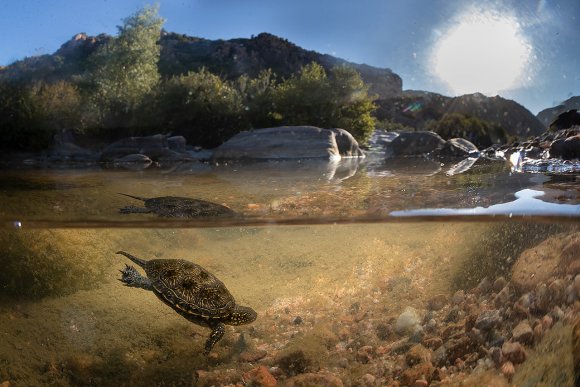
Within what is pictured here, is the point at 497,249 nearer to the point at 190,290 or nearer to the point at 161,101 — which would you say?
the point at 190,290

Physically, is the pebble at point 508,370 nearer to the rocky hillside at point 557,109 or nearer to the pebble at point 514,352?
the pebble at point 514,352

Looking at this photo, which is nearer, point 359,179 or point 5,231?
point 5,231

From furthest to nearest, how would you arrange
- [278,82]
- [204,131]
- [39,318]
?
[204,131] → [278,82] → [39,318]

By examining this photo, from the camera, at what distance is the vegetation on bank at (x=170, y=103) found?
6.44 m

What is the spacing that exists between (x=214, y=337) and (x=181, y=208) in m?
1.60

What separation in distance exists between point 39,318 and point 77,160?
5.32 meters

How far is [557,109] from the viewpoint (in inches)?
226

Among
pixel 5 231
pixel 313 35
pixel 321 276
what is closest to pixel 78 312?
pixel 5 231

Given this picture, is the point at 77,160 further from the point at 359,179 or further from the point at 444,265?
the point at 444,265

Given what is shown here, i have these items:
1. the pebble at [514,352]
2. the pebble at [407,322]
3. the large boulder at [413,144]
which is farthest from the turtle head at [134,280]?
the large boulder at [413,144]

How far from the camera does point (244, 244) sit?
6.06 m

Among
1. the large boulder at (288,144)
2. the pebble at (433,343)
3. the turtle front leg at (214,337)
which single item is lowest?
the turtle front leg at (214,337)

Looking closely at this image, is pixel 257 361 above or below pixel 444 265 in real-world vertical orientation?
below

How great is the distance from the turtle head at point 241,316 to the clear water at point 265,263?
0.28 metres
